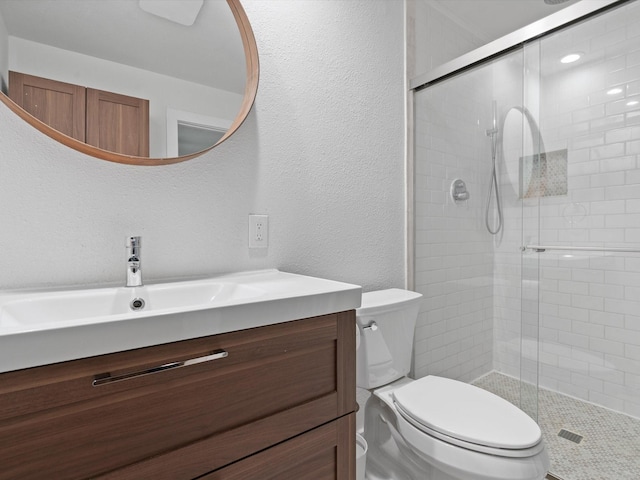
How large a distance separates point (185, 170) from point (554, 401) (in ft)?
5.43

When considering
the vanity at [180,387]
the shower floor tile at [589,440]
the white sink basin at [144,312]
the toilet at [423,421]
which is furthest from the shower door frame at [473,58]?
the vanity at [180,387]

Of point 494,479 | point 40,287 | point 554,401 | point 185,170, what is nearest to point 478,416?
point 494,479

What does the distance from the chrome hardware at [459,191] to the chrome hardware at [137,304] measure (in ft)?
4.88

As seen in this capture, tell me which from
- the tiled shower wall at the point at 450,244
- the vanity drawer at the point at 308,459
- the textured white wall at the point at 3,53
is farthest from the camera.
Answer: the tiled shower wall at the point at 450,244

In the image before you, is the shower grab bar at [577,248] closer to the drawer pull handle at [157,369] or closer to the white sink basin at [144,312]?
the white sink basin at [144,312]

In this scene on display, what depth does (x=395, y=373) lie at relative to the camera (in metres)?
1.40

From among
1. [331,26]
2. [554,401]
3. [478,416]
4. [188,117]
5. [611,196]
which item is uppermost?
[331,26]

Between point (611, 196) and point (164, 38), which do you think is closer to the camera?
point (164, 38)

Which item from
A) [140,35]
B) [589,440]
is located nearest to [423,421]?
[589,440]

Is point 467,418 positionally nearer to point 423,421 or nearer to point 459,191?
point 423,421

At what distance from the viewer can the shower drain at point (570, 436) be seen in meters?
1.48

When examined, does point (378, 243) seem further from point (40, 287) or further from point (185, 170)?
point (40, 287)

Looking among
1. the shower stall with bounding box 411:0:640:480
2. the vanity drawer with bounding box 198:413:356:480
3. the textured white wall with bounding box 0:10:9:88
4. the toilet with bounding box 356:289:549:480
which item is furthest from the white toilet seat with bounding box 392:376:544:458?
the textured white wall with bounding box 0:10:9:88

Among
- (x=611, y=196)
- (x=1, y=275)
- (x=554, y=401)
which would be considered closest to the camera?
(x=1, y=275)
